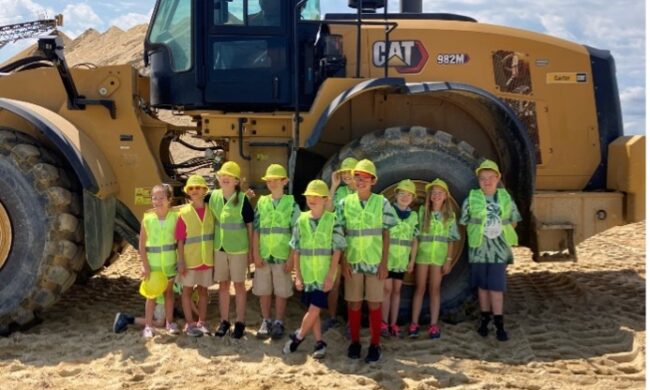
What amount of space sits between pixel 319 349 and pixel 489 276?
1448 millimetres

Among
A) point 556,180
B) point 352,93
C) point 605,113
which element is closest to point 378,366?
point 352,93

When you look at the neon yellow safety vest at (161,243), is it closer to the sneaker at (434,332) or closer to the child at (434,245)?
the child at (434,245)

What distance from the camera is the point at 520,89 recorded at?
20.1 feet

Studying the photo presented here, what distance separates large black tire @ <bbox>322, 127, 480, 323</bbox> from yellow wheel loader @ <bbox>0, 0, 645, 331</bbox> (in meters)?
0.01

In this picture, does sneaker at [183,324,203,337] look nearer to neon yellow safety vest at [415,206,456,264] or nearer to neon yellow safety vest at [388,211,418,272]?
neon yellow safety vest at [388,211,418,272]

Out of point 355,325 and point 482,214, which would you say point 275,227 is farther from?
point 482,214

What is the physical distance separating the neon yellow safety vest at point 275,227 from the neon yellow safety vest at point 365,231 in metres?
0.49

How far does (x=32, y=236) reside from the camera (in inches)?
216

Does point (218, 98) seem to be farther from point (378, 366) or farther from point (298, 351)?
point (378, 366)

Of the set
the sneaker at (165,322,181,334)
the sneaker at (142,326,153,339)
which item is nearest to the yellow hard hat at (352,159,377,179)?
the sneaker at (165,322,181,334)

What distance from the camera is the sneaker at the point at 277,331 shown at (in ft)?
16.9

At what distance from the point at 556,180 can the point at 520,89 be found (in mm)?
858

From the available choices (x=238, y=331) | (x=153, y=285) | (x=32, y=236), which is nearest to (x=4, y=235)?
(x=32, y=236)

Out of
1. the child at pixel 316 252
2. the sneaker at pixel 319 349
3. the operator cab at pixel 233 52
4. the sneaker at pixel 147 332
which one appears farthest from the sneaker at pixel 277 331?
the operator cab at pixel 233 52
